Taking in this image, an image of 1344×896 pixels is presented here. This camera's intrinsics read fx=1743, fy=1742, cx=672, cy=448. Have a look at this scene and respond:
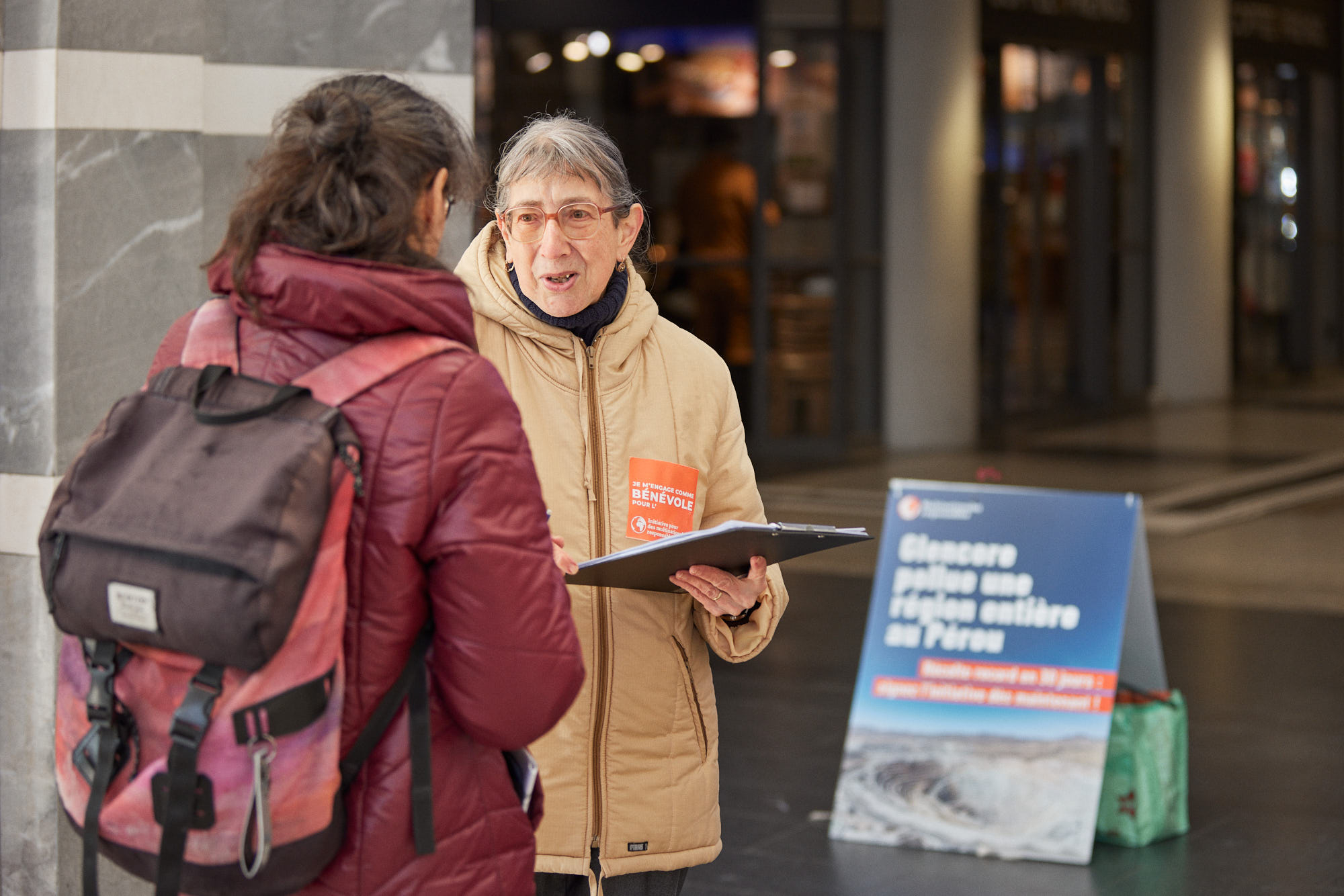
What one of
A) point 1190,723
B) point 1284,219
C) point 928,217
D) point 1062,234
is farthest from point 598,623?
point 1284,219

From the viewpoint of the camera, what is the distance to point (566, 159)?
106 inches

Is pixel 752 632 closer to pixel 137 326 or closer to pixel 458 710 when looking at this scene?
pixel 458 710

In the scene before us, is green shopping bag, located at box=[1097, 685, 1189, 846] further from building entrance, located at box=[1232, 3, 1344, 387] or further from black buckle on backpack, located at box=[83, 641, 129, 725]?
building entrance, located at box=[1232, 3, 1344, 387]

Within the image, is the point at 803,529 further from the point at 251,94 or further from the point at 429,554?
the point at 251,94

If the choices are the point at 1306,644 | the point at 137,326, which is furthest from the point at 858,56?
the point at 137,326

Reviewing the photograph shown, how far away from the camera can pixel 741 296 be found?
559 inches

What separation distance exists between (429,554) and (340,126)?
0.49 meters

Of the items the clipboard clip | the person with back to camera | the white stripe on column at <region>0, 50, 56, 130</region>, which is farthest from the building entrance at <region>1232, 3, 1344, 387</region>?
the person with back to camera

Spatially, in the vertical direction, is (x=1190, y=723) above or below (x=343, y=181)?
below

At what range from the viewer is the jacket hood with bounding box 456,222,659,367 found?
2.73 metres

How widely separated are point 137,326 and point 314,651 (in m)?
1.83

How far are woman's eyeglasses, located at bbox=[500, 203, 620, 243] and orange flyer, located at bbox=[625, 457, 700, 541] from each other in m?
0.37

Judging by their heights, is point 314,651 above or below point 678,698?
above

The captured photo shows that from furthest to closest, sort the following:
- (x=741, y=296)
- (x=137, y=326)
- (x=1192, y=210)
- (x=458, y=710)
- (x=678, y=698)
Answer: (x=1192, y=210) → (x=741, y=296) → (x=137, y=326) → (x=678, y=698) → (x=458, y=710)
